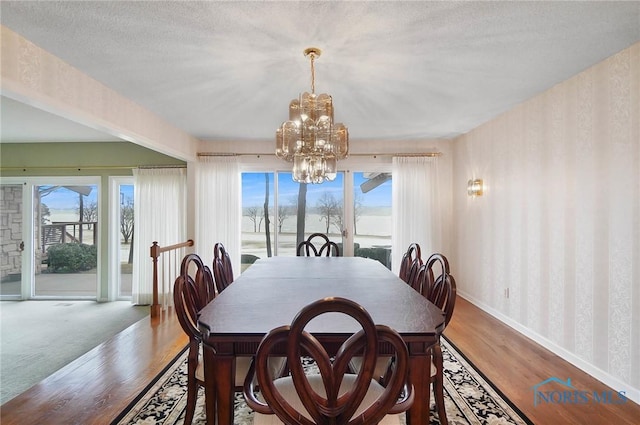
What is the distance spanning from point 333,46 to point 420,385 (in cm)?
204

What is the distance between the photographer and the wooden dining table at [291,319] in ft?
4.58

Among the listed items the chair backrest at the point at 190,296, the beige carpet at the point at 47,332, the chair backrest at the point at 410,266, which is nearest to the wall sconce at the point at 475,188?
the chair backrest at the point at 410,266

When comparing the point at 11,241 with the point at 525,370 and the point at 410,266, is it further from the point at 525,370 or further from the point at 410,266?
the point at 525,370

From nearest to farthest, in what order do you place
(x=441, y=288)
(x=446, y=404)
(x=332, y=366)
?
(x=332, y=366), (x=441, y=288), (x=446, y=404)

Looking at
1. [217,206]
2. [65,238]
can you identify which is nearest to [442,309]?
[217,206]

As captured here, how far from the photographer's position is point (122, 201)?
5.10 m

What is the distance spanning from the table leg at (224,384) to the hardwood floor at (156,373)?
3.61 ft

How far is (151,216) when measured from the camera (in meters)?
4.82

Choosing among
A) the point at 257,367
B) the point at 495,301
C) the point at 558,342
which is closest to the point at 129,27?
the point at 257,367

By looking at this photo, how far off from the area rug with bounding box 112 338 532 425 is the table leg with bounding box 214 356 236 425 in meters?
0.67

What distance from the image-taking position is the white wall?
2209 millimetres

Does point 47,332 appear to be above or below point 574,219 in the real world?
below

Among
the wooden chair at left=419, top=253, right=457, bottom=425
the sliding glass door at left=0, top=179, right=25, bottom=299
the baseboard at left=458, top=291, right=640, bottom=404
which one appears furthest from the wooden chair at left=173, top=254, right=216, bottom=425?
the sliding glass door at left=0, top=179, right=25, bottom=299

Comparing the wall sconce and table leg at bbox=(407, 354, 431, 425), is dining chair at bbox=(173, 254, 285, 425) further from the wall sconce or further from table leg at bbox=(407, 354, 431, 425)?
the wall sconce
